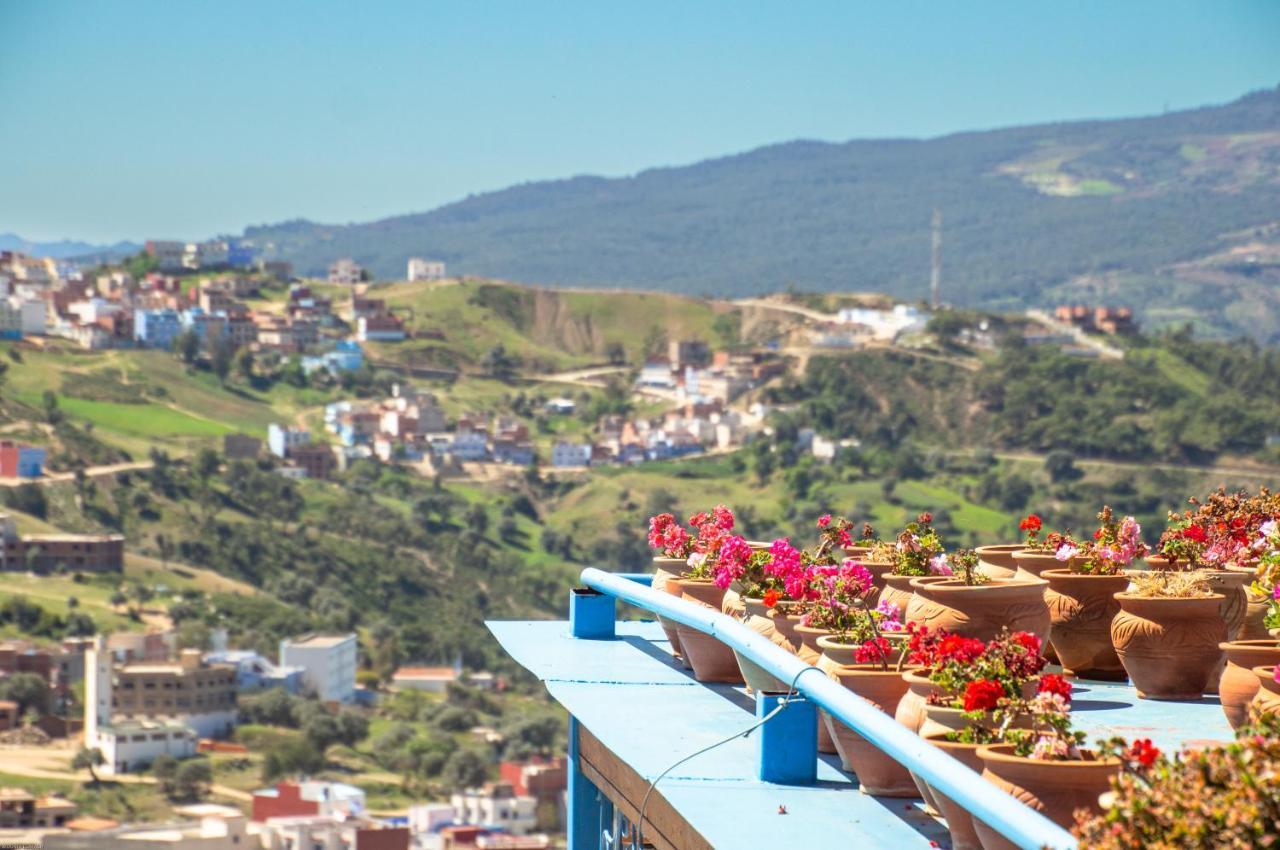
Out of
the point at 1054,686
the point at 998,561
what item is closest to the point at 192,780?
the point at 998,561

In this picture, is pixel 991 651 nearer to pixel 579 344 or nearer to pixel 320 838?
pixel 320 838

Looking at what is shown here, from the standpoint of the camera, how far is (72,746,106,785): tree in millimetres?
52188

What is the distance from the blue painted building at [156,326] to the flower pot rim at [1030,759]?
344ft

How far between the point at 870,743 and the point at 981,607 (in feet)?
1.59

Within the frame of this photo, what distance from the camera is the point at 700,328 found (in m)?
128

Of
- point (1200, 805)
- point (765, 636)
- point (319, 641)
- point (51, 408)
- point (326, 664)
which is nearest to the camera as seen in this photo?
point (1200, 805)

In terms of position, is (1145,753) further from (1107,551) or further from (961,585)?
(1107,551)

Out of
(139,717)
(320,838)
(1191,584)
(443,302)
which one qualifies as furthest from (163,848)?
(443,302)

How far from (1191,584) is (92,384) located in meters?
90.1

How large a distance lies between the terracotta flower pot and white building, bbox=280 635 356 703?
58.1 metres

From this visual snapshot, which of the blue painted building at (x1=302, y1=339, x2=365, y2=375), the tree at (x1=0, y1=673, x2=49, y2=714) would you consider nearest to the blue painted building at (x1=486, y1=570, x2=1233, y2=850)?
the tree at (x1=0, y1=673, x2=49, y2=714)

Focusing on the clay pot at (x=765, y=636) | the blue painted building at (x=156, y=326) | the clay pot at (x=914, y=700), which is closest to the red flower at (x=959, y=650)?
the clay pot at (x=914, y=700)

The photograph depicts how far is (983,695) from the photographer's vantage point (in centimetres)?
284

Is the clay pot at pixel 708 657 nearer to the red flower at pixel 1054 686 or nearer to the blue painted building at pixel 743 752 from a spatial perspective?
the blue painted building at pixel 743 752
